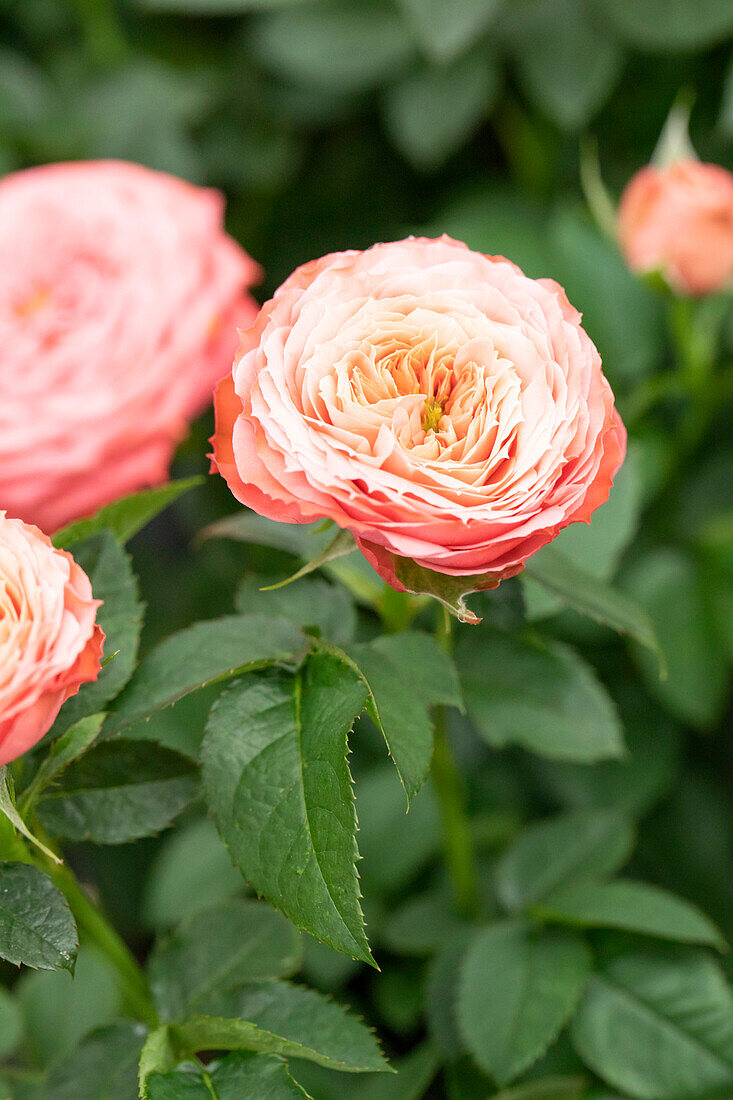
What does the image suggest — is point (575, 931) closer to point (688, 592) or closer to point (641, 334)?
point (688, 592)

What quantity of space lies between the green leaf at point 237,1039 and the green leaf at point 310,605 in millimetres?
154

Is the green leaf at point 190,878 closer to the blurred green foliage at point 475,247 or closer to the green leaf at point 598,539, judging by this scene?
the blurred green foliage at point 475,247

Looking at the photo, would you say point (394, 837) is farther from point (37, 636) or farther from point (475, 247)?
point (475, 247)

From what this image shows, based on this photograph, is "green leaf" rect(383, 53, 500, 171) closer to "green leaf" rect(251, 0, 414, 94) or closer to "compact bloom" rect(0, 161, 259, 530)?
"green leaf" rect(251, 0, 414, 94)

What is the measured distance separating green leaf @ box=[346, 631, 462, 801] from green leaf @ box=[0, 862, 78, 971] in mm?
124

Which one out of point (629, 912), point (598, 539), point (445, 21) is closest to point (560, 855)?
point (629, 912)

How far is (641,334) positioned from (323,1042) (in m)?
0.57

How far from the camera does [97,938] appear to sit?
15.9 inches

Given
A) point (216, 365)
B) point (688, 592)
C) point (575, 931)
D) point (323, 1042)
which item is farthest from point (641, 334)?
point (323, 1042)

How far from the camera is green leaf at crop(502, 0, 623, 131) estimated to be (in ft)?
2.51

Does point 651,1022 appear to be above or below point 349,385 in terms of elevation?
below

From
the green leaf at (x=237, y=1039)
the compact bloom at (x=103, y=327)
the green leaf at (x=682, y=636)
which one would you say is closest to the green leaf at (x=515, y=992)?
the green leaf at (x=237, y=1039)

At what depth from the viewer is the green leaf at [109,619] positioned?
14.0 inches

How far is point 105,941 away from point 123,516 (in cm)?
18
